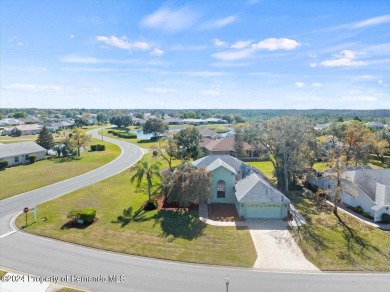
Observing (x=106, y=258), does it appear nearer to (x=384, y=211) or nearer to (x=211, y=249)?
(x=211, y=249)

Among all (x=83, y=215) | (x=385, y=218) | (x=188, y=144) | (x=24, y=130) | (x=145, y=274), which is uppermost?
(x=188, y=144)

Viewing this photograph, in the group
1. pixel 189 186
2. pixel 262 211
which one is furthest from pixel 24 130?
pixel 262 211

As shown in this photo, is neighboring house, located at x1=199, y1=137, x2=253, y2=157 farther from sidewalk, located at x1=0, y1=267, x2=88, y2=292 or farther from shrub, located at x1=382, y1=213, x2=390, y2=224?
sidewalk, located at x1=0, y1=267, x2=88, y2=292

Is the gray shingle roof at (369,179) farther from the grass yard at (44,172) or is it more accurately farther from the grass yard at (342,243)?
the grass yard at (44,172)

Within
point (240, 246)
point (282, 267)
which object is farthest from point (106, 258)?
point (282, 267)

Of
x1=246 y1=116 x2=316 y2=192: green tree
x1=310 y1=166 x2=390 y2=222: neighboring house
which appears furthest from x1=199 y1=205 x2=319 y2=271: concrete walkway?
x1=246 y1=116 x2=316 y2=192: green tree

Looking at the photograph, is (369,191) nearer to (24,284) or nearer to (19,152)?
(24,284)
